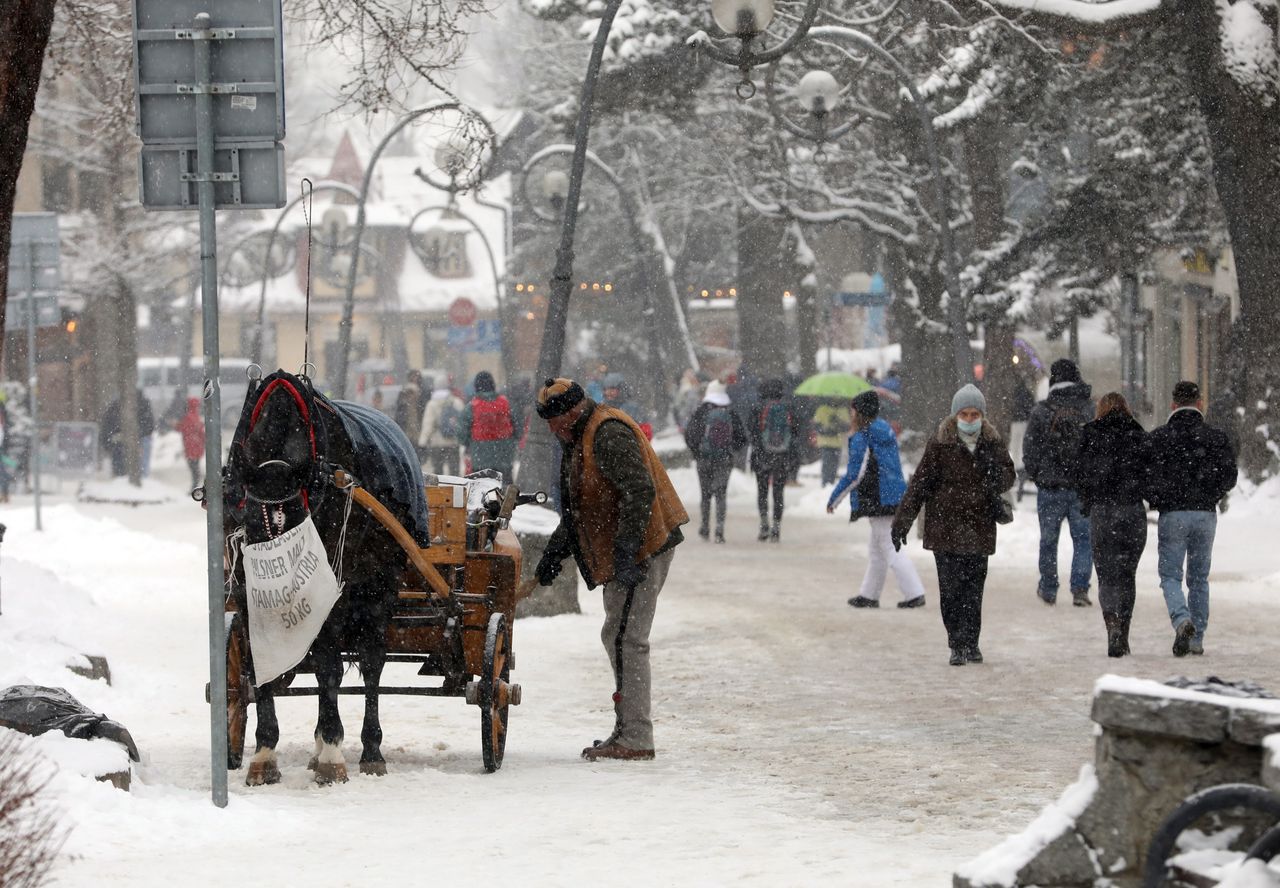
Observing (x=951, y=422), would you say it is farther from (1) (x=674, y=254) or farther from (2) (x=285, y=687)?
(1) (x=674, y=254)

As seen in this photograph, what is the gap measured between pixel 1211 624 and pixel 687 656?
4.12 meters

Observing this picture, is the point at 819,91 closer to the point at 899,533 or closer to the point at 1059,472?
the point at 1059,472

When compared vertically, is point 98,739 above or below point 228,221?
below

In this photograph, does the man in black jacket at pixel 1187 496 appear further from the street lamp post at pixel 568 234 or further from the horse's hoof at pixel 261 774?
the horse's hoof at pixel 261 774

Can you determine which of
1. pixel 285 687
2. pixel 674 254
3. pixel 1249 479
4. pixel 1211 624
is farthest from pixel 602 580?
pixel 674 254

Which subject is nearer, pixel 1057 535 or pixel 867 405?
pixel 1057 535

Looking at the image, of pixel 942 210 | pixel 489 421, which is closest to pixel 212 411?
pixel 942 210

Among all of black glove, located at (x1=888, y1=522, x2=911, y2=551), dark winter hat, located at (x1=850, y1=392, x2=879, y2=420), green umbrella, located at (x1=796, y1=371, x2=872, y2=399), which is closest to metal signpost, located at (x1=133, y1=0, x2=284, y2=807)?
black glove, located at (x1=888, y1=522, x2=911, y2=551)

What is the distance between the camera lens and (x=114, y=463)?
42.6 metres

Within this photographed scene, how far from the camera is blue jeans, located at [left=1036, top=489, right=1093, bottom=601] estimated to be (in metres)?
17.6

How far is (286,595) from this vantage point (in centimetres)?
892

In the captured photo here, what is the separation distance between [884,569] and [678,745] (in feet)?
23.8

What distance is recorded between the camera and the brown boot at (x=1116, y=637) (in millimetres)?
14047

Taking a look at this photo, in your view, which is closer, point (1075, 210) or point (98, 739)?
point (98, 739)
